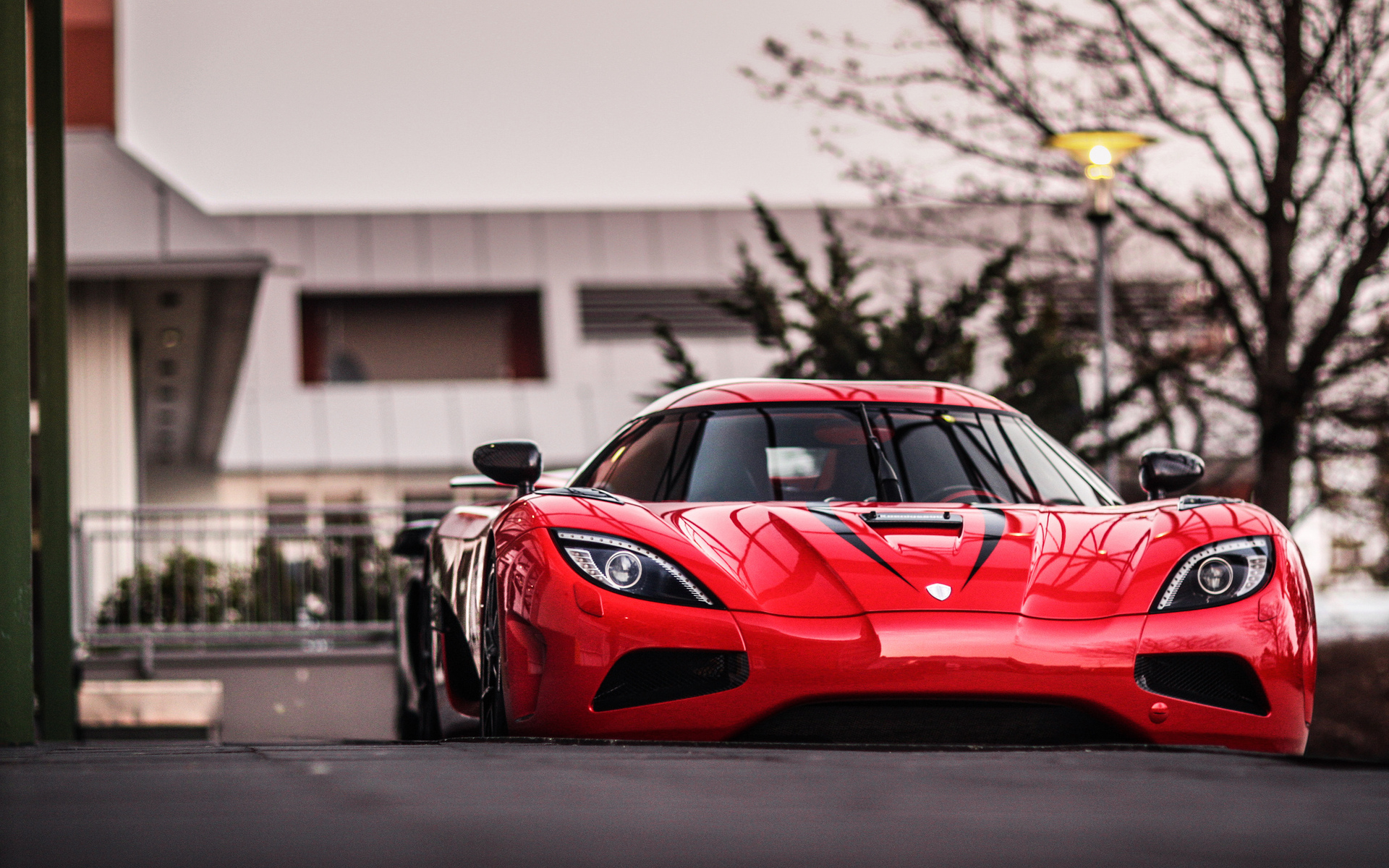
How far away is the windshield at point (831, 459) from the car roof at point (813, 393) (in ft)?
0.16

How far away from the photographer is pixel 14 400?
197 inches

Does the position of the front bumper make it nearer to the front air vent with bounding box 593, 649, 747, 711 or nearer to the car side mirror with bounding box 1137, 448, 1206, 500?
the front air vent with bounding box 593, 649, 747, 711

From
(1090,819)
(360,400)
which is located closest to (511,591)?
(1090,819)

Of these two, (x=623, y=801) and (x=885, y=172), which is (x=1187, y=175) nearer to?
(x=885, y=172)

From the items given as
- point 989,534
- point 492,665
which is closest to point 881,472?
point 989,534

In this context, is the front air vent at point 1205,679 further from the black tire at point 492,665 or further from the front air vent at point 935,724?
the black tire at point 492,665

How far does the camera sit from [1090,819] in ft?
8.61

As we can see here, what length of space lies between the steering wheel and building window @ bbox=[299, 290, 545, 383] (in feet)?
99.5

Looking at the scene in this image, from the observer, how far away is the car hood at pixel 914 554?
398cm

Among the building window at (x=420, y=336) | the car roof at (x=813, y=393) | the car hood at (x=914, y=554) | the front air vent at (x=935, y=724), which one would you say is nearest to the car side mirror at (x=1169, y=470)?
the car roof at (x=813, y=393)

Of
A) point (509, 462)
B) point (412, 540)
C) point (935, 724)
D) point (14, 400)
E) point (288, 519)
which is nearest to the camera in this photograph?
point (935, 724)

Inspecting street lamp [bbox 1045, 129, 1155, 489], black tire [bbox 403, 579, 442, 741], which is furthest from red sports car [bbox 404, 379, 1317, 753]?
street lamp [bbox 1045, 129, 1155, 489]

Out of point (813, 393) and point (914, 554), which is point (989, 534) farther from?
point (813, 393)

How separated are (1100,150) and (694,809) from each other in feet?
32.4
